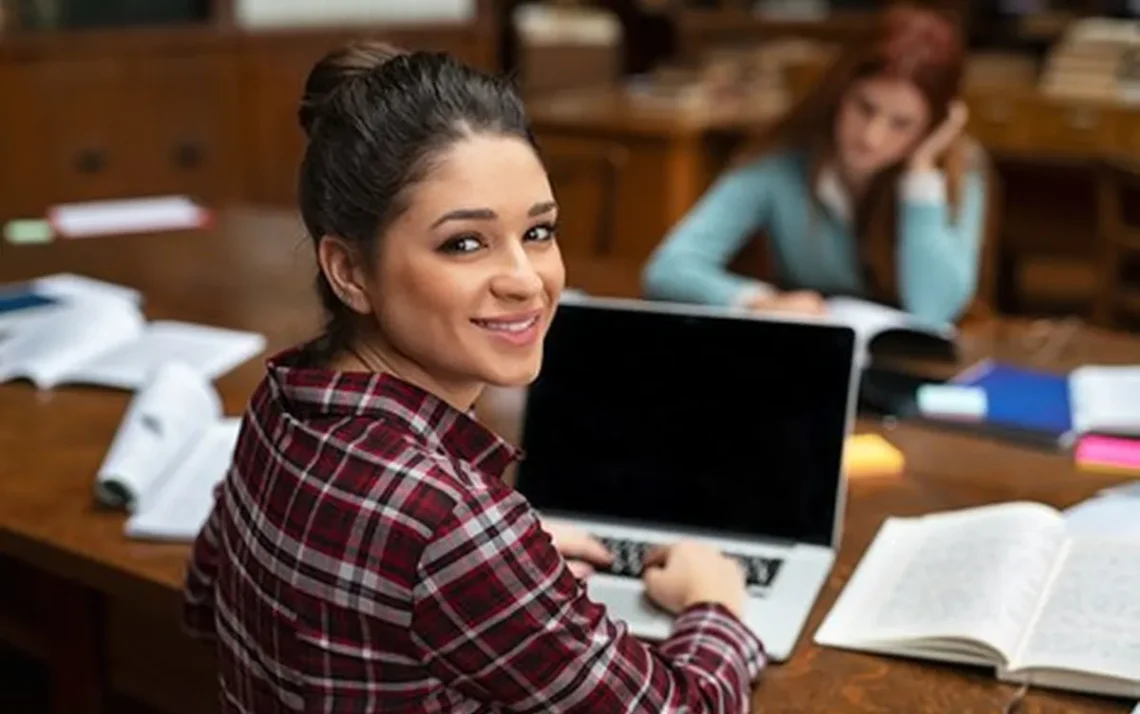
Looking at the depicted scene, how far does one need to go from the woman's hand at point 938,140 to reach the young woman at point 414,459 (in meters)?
1.45

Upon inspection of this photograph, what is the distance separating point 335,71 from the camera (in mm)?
1179

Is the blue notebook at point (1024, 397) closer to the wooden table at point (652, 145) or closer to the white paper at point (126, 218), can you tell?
the white paper at point (126, 218)

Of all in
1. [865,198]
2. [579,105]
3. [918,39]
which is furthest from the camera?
[579,105]

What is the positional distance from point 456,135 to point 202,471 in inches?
30.9

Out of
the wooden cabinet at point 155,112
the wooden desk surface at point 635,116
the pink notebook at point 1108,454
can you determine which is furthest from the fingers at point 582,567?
the wooden desk surface at point 635,116

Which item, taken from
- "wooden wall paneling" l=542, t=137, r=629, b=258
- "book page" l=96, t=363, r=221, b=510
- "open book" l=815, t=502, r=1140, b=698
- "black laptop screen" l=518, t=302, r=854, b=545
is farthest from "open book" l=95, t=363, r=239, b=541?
"wooden wall paneling" l=542, t=137, r=629, b=258

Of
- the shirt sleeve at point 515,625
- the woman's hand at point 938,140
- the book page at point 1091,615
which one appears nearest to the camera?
the shirt sleeve at point 515,625

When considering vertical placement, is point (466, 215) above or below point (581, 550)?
above

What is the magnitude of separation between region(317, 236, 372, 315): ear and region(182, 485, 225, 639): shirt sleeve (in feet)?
1.09

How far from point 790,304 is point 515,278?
1136 millimetres

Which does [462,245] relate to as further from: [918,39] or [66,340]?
A: [918,39]

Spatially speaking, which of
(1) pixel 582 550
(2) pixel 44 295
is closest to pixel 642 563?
(1) pixel 582 550

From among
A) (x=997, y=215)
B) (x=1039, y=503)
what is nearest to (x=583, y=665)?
(x=1039, y=503)

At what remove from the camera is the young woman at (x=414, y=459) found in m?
1.03
